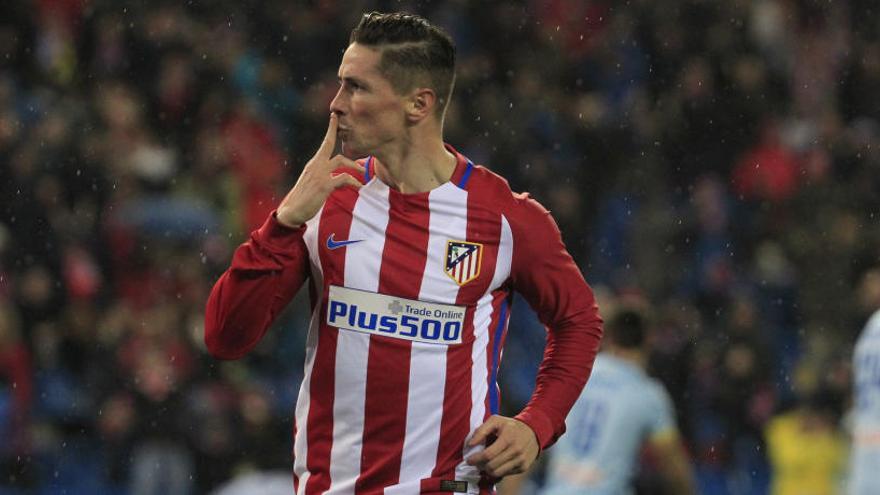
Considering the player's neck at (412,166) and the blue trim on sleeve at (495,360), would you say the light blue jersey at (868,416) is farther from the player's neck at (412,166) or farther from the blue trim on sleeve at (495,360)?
the player's neck at (412,166)

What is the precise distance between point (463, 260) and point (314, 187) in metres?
0.43

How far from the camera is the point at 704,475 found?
32.7ft

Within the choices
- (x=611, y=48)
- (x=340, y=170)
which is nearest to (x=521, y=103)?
(x=611, y=48)

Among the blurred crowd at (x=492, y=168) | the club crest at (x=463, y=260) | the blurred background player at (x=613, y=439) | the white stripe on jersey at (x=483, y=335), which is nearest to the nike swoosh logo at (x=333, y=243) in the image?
the club crest at (x=463, y=260)

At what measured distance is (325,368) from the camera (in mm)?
3449

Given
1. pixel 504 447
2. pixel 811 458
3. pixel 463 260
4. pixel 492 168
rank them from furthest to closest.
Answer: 1. pixel 492 168
2. pixel 811 458
3. pixel 463 260
4. pixel 504 447

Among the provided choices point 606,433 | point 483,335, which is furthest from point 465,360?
point 606,433

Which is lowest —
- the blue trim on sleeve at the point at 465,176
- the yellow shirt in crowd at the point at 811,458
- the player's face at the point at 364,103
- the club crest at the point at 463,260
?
the yellow shirt in crowd at the point at 811,458

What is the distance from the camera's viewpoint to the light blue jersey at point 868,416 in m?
5.43

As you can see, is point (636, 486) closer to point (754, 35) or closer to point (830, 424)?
point (830, 424)

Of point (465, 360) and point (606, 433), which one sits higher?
point (465, 360)

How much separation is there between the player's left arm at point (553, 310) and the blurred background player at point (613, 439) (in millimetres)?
2276

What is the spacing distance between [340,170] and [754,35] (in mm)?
10120

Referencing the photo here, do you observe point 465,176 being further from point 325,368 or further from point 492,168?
point 492,168
